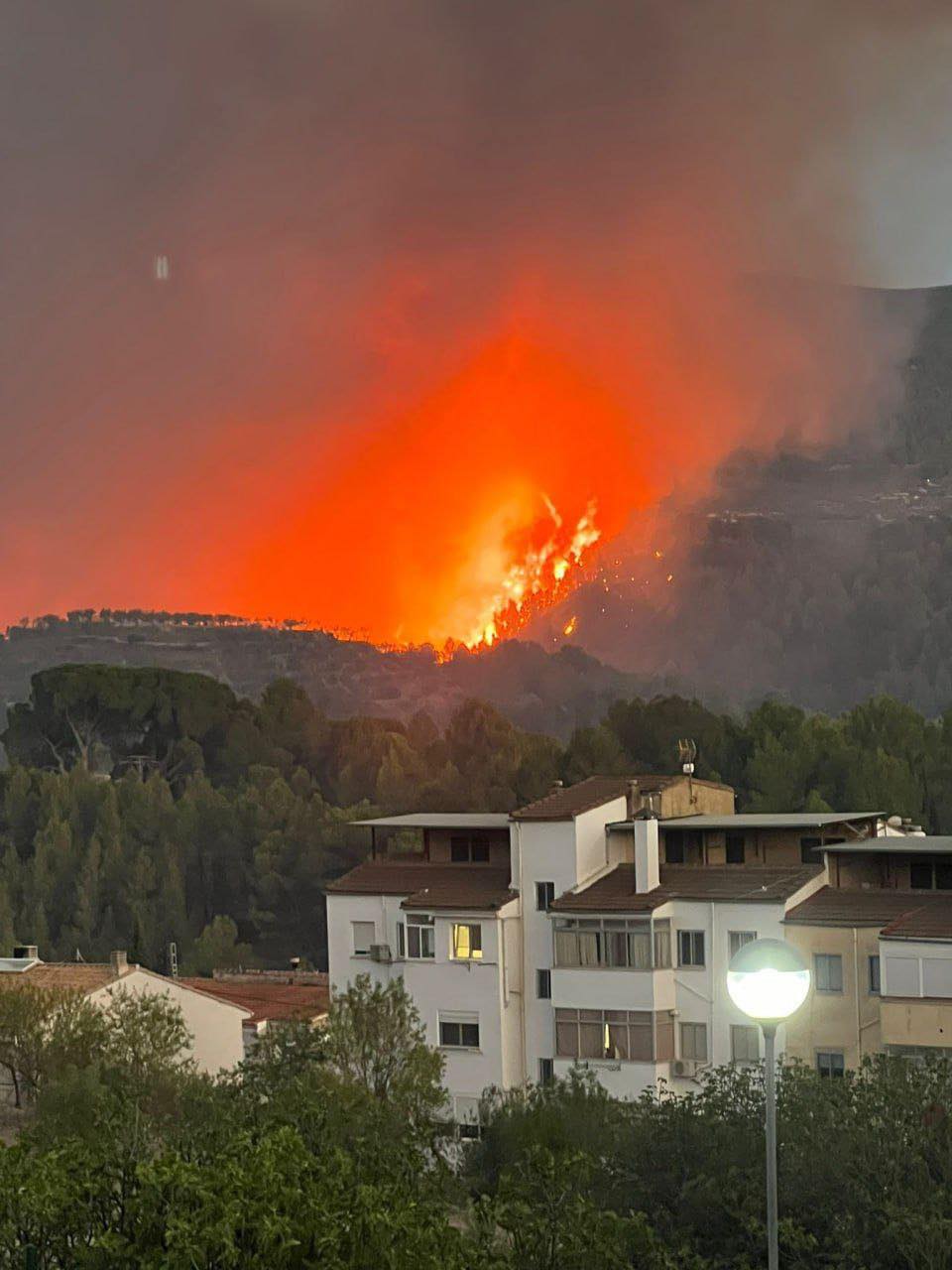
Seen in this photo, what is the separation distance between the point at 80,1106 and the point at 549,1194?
35.6ft

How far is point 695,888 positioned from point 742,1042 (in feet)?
6.74

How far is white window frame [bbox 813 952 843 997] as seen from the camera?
26.1 meters

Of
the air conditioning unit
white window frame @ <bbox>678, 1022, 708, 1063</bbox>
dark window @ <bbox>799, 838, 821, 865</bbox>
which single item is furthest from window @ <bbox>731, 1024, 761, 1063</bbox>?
dark window @ <bbox>799, 838, 821, 865</bbox>

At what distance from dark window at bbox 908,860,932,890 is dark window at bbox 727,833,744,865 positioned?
9.28 ft

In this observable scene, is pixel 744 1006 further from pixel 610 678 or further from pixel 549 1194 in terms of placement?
pixel 610 678

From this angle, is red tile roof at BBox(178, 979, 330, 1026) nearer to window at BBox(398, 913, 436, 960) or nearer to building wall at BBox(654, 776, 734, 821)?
window at BBox(398, 913, 436, 960)

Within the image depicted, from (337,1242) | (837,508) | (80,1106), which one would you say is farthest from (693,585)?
(337,1242)

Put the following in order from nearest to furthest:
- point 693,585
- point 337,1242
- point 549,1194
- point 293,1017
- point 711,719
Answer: point 337,1242 → point 549,1194 → point 293,1017 → point 711,719 → point 693,585

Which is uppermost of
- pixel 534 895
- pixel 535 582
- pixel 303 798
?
pixel 535 582

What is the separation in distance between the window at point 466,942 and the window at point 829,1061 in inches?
205

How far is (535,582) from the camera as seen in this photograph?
2990 inches

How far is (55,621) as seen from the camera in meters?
79.3

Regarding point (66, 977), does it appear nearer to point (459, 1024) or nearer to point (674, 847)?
point (459, 1024)

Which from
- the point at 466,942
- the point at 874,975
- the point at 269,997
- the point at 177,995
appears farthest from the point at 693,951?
the point at 269,997
